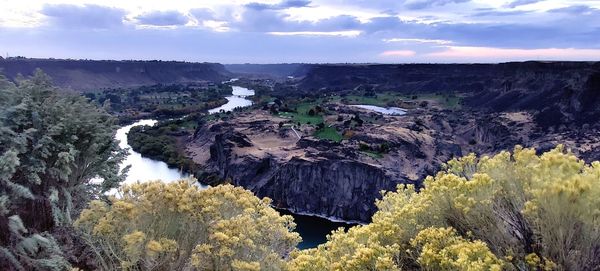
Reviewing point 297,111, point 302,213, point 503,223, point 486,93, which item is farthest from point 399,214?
point 486,93

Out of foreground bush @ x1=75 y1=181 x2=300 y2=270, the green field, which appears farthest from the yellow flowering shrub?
the green field

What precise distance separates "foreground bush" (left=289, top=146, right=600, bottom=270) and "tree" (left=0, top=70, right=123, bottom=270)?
758 cm

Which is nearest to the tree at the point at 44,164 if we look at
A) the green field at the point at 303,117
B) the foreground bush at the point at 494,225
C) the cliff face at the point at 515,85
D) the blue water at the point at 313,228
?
the foreground bush at the point at 494,225

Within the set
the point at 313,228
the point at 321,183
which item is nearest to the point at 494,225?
the point at 313,228

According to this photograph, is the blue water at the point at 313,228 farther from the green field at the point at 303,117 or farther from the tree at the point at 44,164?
the green field at the point at 303,117

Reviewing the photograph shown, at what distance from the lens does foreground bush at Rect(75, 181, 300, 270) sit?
30.3ft

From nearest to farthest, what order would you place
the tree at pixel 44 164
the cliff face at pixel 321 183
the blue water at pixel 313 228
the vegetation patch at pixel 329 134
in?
the tree at pixel 44 164
the blue water at pixel 313 228
the cliff face at pixel 321 183
the vegetation patch at pixel 329 134

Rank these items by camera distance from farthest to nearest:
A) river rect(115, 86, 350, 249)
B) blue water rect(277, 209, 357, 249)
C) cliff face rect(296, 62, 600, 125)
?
cliff face rect(296, 62, 600, 125)
river rect(115, 86, 350, 249)
blue water rect(277, 209, 357, 249)

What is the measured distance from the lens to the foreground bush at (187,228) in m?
9.23

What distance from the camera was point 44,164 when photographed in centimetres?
1477

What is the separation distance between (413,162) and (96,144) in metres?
43.7

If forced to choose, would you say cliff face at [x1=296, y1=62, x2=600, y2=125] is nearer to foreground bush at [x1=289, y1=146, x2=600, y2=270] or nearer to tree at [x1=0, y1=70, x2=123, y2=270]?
tree at [x1=0, y1=70, x2=123, y2=270]

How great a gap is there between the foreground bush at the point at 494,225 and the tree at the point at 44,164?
24.9 ft

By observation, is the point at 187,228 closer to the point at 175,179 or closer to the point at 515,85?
the point at 175,179
